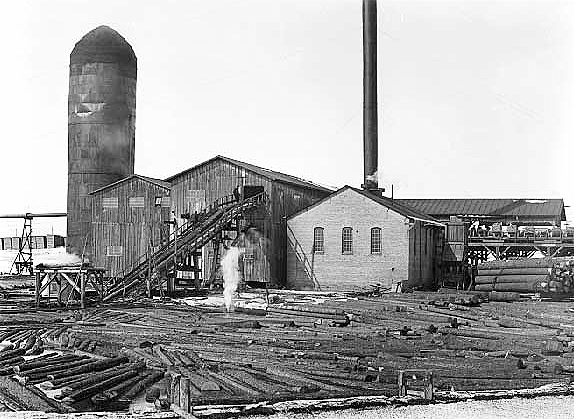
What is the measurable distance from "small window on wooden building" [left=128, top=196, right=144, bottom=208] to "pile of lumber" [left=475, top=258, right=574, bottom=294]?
19.4 meters

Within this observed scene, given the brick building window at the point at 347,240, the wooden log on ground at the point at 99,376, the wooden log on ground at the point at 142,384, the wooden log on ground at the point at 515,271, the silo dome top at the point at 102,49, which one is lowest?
the wooden log on ground at the point at 142,384

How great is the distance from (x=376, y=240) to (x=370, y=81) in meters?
11.5

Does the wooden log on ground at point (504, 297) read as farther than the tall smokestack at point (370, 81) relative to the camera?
No

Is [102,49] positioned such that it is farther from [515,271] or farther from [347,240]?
[515,271]

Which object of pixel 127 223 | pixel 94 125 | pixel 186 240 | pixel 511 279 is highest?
pixel 94 125

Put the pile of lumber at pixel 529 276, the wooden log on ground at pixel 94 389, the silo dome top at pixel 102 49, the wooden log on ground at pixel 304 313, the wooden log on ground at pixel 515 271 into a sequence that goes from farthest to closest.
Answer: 1. the silo dome top at pixel 102 49
2. the wooden log on ground at pixel 515 271
3. the pile of lumber at pixel 529 276
4. the wooden log on ground at pixel 304 313
5. the wooden log on ground at pixel 94 389

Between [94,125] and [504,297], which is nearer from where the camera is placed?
[504,297]

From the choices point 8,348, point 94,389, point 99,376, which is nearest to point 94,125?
point 8,348

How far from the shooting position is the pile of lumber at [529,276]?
1332 inches

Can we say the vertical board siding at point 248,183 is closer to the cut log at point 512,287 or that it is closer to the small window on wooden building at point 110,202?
the small window on wooden building at point 110,202

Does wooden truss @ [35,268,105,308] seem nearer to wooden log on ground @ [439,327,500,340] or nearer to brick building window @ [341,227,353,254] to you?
brick building window @ [341,227,353,254]

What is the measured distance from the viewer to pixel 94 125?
51688mm

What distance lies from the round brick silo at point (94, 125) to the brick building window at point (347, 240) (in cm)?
1796

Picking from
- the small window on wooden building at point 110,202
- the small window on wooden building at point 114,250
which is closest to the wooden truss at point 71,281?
the small window on wooden building at point 114,250
